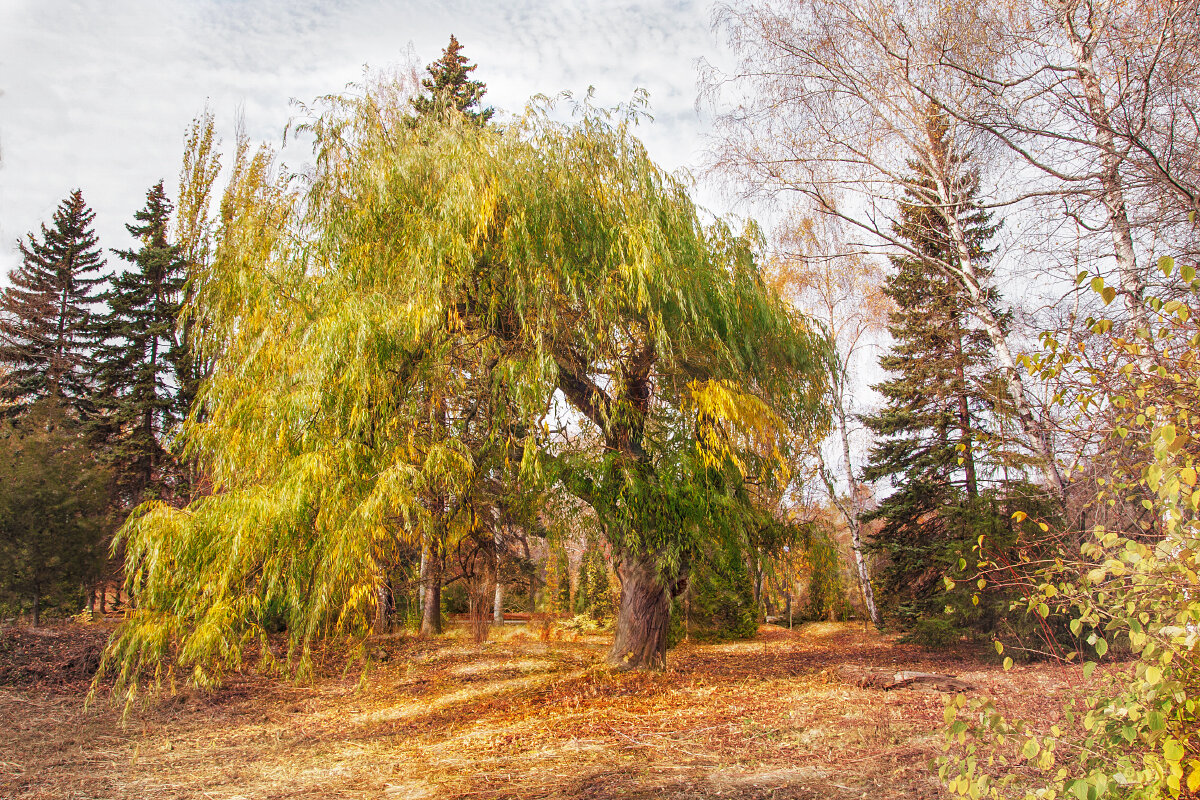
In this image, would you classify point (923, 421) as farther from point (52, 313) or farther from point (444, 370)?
point (52, 313)

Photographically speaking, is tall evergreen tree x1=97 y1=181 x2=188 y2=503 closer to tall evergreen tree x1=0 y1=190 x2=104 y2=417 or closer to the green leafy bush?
tall evergreen tree x1=0 y1=190 x2=104 y2=417

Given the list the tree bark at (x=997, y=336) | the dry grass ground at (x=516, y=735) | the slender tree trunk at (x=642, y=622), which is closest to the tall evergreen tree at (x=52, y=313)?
the dry grass ground at (x=516, y=735)

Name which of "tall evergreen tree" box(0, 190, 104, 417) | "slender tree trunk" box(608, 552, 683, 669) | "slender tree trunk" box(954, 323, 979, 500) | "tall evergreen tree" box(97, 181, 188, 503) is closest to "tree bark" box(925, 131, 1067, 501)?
"slender tree trunk" box(954, 323, 979, 500)

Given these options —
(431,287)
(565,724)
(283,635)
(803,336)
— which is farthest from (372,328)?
(283,635)

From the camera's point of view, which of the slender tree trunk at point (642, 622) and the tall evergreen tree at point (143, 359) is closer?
the slender tree trunk at point (642, 622)

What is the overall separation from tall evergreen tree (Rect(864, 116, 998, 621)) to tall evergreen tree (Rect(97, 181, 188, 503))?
12.8 meters

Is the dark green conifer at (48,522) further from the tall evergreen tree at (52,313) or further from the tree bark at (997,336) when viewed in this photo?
the tree bark at (997,336)

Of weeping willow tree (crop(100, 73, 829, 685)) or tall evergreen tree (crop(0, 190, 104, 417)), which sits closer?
weeping willow tree (crop(100, 73, 829, 685))

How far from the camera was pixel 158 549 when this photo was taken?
173 inches

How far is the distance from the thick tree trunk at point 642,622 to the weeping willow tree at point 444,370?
0.54 meters

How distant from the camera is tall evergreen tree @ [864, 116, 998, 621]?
32.9ft

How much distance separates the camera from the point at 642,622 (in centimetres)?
737

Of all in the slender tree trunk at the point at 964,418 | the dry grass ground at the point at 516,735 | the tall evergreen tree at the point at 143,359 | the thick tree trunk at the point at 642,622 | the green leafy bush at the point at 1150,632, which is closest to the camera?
the green leafy bush at the point at 1150,632

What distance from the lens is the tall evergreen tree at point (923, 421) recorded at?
10031 millimetres
